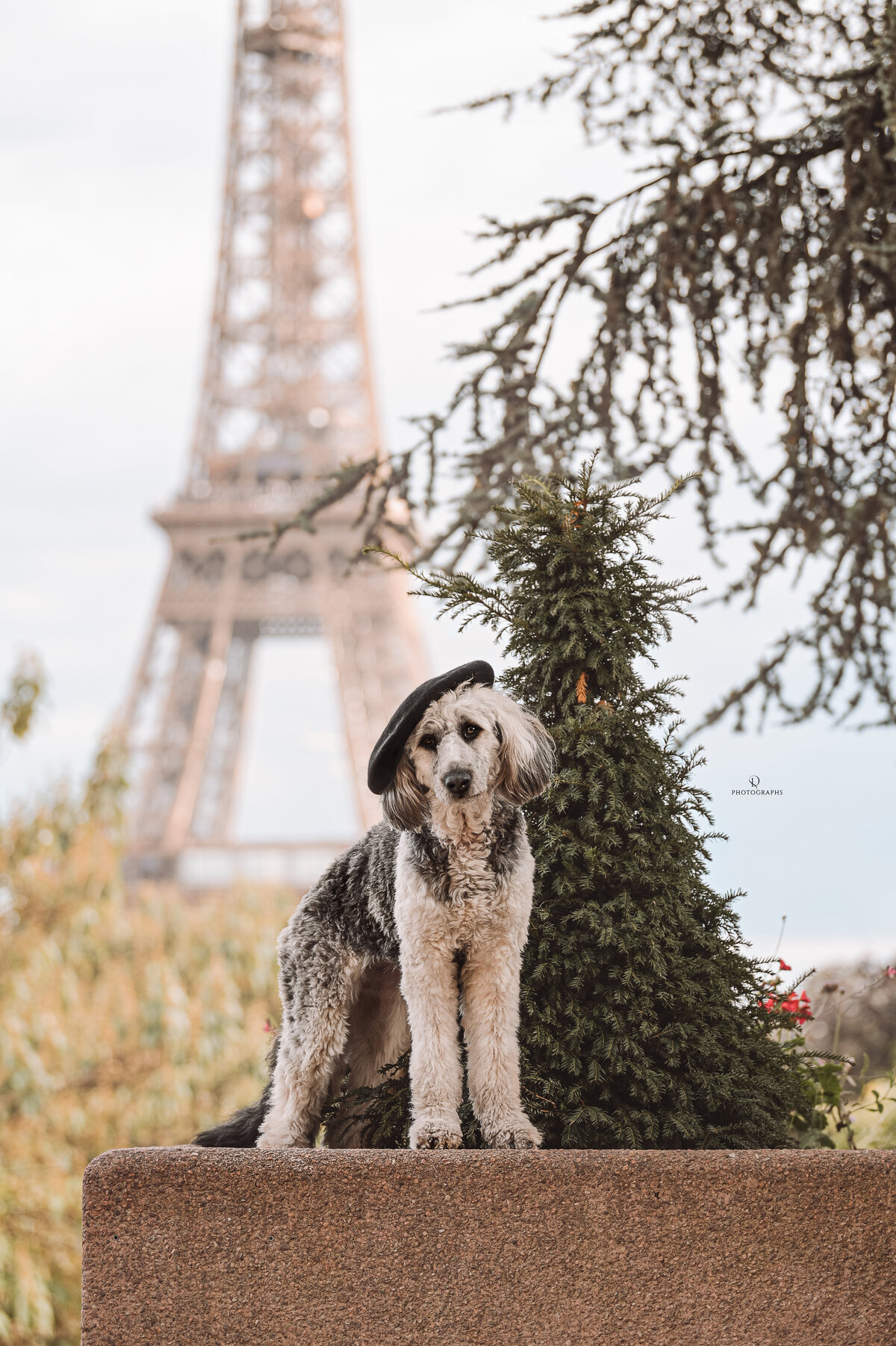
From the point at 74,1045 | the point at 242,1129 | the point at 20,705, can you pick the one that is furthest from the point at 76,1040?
the point at 242,1129

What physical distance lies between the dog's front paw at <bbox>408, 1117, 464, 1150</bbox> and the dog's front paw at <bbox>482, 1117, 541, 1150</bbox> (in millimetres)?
64

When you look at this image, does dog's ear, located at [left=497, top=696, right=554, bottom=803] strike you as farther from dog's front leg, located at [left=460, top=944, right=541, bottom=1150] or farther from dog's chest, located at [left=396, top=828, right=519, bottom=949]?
dog's front leg, located at [left=460, top=944, right=541, bottom=1150]

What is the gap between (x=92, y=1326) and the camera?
2053mm

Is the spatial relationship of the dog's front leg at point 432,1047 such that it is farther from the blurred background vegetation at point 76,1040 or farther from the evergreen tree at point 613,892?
the blurred background vegetation at point 76,1040

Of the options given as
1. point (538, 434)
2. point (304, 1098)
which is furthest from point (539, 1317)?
point (538, 434)

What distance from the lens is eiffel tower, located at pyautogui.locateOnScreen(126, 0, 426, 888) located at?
79.2 feet

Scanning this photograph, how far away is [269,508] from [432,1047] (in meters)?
23.0

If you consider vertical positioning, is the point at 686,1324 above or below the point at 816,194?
below

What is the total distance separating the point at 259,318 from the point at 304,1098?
2646 centimetres

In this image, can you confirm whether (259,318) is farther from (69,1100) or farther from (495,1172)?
(495,1172)

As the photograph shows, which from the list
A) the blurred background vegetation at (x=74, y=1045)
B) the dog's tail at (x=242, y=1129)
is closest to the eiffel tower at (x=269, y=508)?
the blurred background vegetation at (x=74, y=1045)

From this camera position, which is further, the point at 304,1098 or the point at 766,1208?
the point at 304,1098

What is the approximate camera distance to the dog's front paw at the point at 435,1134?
6.77 feet

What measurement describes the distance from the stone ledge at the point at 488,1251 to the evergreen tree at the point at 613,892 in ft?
0.92
